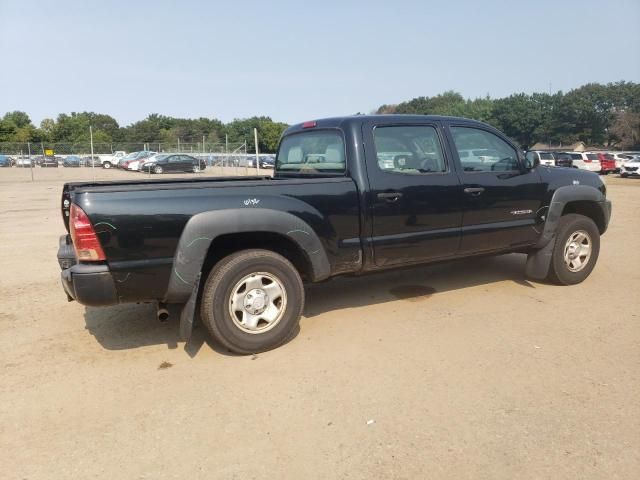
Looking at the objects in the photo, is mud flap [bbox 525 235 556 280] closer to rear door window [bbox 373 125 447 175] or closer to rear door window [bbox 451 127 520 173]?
rear door window [bbox 451 127 520 173]

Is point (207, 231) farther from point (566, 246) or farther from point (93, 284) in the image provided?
point (566, 246)

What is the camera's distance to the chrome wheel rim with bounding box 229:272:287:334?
3635 mm

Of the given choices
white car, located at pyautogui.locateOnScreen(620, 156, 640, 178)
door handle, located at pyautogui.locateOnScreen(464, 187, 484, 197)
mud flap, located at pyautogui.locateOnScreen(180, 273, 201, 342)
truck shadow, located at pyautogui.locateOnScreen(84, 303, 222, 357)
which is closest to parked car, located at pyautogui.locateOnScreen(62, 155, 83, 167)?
white car, located at pyautogui.locateOnScreen(620, 156, 640, 178)

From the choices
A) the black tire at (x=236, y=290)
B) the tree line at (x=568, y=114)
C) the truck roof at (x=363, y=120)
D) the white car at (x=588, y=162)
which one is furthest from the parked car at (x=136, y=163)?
the tree line at (x=568, y=114)

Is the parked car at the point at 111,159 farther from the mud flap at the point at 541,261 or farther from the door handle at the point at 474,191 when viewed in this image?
the door handle at the point at 474,191

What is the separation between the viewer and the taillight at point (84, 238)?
3.13 m

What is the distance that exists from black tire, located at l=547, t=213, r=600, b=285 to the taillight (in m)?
4.49

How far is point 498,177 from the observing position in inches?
186

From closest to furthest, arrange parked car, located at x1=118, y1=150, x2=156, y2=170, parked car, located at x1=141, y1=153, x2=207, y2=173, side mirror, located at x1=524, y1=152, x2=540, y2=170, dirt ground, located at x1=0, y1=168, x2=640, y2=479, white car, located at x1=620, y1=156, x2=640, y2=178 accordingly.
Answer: dirt ground, located at x1=0, y1=168, x2=640, y2=479 < side mirror, located at x1=524, y1=152, x2=540, y2=170 < white car, located at x1=620, y1=156, x2=640, y2=178 < parked car, located at x1=141, y1=153, x2=207, y2=173 < parked car, located at x1=118, y1=150, x2=156, y2=170

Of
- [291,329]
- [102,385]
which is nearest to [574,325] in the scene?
[291,329]

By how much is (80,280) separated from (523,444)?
287 centimetres

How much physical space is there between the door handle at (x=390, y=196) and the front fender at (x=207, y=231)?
78 cm

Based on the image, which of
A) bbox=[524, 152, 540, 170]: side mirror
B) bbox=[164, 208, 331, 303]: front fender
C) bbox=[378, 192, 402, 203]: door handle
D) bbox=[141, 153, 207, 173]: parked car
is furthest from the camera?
bbox=[141, 153, 207, 173]: parked car

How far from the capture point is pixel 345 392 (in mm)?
3137
